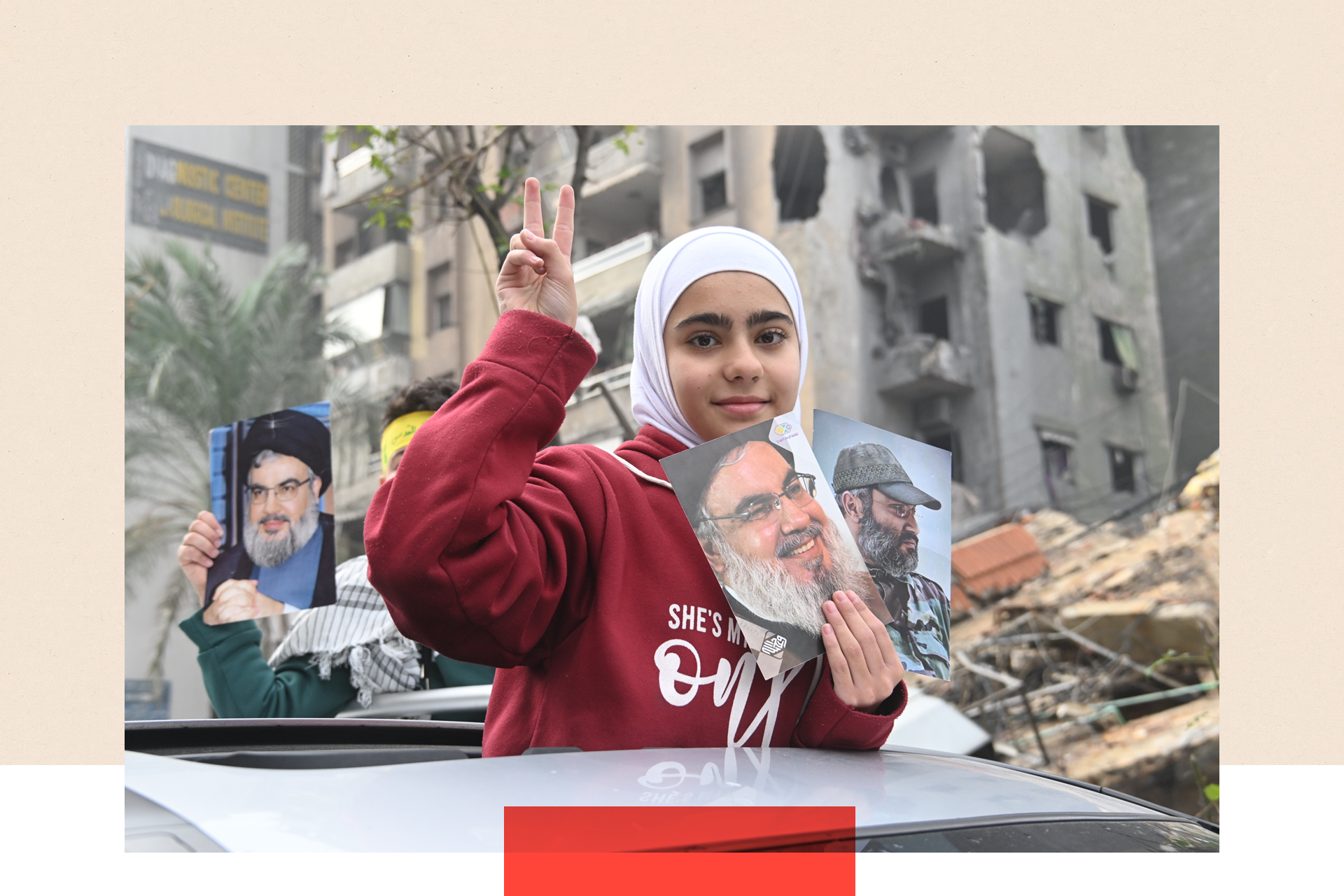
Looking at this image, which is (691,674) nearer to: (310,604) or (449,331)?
(310,604)

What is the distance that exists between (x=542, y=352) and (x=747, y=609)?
0.43m

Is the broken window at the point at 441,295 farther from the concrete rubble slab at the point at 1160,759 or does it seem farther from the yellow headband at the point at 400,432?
the yellow headband at the point at 400,432

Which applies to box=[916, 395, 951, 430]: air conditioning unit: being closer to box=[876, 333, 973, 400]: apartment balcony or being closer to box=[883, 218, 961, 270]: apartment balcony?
box=[876, 333, 973, 400]: apartment balcony

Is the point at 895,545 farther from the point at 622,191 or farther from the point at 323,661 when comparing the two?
the point at 622,191

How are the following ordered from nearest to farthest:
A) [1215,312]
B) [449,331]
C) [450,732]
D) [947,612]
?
1. [947,612]
2. [450,732]
3. [1215,312]
4. [449,331]

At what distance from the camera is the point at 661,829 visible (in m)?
1.12

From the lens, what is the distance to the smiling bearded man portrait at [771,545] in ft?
5.00

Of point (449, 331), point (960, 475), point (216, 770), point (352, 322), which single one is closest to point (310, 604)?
point (216, 770)

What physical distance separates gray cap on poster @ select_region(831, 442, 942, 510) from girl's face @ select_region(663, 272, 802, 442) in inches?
6.6

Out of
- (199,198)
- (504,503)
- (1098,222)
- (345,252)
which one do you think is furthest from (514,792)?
(199,198)

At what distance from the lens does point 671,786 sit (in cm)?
123

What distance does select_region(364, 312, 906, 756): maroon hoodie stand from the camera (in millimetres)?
1375

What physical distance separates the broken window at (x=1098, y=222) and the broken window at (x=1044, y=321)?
1213mm

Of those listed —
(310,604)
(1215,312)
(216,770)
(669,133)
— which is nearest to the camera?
(216,770)
